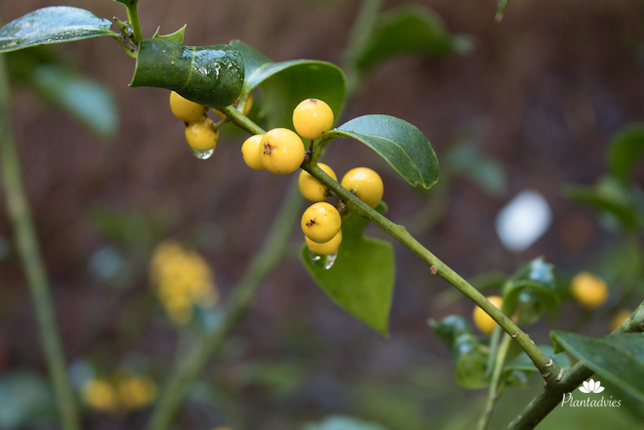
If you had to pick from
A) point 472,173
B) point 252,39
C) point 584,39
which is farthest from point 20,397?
point 584,39

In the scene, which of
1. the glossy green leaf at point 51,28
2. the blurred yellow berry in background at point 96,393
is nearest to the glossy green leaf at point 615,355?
the glossy green leaf at point 51,28

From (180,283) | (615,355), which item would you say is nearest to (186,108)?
(615,355)

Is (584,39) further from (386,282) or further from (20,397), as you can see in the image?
(20,397)

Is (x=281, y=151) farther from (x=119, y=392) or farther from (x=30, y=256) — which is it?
(x=119, y=392)

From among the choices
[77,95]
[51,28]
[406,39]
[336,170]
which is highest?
[336,170]

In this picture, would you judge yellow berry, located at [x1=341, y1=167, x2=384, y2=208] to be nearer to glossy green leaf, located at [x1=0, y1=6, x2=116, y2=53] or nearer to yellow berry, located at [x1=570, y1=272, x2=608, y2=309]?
glossy green leaf, located at [x1=0, y1=6, x2=116, y2=53]

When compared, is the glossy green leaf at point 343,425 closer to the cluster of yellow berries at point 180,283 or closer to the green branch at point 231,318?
the green branch at point 231,318

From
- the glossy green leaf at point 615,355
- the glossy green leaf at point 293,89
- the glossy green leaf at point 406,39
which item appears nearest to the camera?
the glossy green leaf at point 615,355
